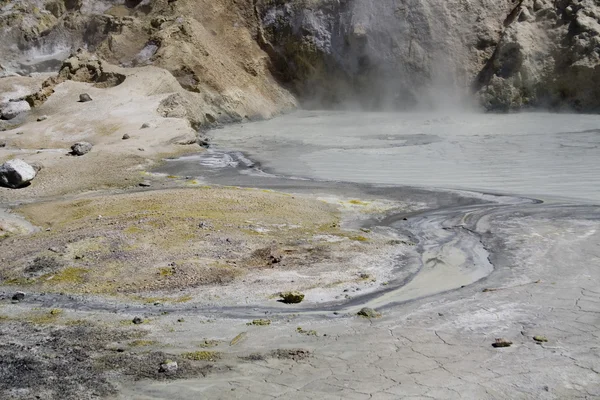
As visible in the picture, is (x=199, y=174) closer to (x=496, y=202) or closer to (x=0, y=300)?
(x=496, y=202)

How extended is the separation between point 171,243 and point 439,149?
7.48 meters

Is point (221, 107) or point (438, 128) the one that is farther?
point (221, 107)

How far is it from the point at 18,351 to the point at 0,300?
1318 millimetres

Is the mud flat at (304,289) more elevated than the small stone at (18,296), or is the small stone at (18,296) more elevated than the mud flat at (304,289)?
the mud flat at (304,289)

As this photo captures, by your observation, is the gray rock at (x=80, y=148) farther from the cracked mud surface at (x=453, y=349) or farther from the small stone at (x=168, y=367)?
the small stone at (x=168, y=367)

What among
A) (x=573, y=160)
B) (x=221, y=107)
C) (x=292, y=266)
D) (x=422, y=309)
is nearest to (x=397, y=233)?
(x=292, y=266)

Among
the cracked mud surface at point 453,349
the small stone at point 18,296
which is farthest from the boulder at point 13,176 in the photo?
the cracked mud surface at point 453,349

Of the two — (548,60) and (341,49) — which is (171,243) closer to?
(548,60)

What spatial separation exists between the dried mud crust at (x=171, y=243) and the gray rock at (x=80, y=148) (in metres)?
3.32

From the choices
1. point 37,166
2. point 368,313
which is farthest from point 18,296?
A: point 37,166

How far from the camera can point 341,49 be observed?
20.6 meters

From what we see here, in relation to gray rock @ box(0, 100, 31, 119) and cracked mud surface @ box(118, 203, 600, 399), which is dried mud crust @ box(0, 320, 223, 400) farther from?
gray rock @ box(0, 100, 31, 119)

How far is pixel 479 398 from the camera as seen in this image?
3986 mm

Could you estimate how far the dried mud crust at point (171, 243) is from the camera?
6246 millimetres
